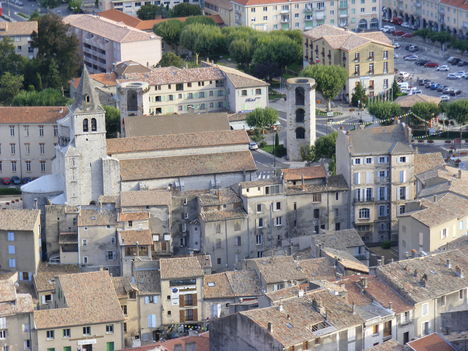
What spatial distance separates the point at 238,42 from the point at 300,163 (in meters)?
33.2

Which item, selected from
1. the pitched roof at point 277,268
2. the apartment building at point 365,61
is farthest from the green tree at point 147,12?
the pitched roof at point 277,268

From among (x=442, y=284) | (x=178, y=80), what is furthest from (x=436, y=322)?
(x=178, y=80)

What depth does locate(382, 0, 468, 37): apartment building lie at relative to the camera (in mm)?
162500

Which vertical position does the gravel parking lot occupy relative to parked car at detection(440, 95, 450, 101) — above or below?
above

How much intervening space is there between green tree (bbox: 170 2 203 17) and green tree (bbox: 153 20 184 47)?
1187cm

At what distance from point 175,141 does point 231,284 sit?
62.8ft

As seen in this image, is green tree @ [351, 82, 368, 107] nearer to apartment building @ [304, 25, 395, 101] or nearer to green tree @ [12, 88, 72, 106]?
apartment building @ [304, 25, 395, 101]

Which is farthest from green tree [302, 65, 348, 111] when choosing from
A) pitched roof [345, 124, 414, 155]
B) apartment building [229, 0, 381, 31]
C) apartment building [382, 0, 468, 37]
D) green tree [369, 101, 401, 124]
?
apartment building [382, 0, 468, 37]

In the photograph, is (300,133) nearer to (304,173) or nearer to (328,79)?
(304,173)

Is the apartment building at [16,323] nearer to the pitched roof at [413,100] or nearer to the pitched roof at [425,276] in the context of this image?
the pitched roof at [425,276]

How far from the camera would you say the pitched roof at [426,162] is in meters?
105

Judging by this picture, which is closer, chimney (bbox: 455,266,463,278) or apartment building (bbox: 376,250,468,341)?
apartment building (bbox: 376,250,468,341)

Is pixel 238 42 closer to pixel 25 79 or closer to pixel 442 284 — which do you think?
pixel 25 79

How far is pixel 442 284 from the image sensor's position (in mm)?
84562
